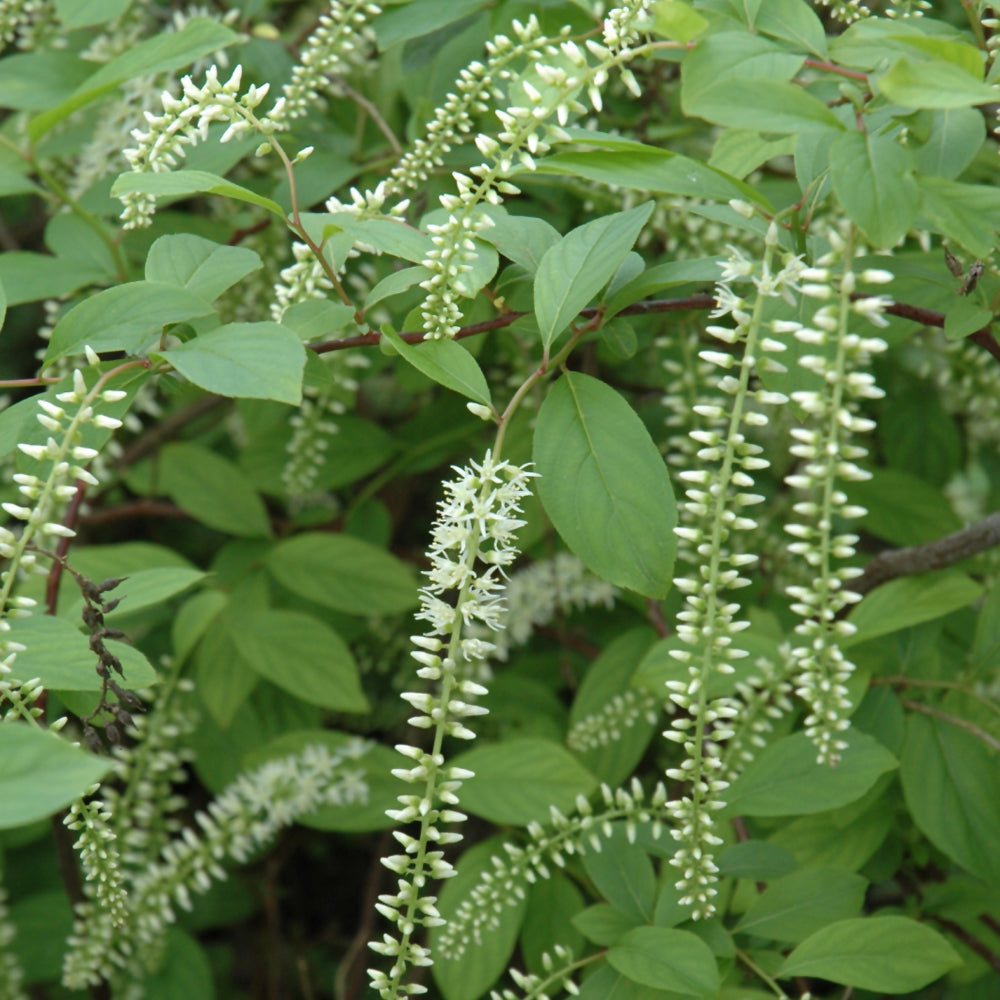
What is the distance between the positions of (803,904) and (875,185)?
3.04ft

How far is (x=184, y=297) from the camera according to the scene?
3.52 ft

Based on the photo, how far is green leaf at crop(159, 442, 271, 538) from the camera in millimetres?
2129

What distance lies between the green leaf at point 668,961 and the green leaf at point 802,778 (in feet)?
0.65

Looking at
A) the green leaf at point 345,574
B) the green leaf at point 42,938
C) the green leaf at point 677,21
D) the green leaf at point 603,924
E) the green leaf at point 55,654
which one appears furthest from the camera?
the green leaf at point 42,938

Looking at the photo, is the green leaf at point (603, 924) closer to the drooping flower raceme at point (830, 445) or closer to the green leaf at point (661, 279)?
the drooping flower raceme at point (830, 445)

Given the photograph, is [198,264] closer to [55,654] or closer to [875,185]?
[55,654]

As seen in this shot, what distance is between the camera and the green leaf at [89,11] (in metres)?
1.58

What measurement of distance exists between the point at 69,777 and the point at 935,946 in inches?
40.1

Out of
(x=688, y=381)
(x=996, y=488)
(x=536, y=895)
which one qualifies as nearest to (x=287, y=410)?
(x=688, y=381)

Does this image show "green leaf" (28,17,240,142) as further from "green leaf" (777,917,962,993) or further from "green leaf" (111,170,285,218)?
"green leaf" (777,917,962,993)

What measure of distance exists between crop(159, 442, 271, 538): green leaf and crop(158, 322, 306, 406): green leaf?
1.12 metres

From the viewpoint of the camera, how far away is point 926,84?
34.9 inches

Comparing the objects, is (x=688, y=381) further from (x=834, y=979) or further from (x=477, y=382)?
(x=834, y=979)

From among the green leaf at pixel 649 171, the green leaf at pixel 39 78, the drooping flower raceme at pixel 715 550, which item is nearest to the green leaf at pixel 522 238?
the green leaf at pixel 649 171
